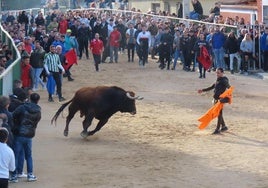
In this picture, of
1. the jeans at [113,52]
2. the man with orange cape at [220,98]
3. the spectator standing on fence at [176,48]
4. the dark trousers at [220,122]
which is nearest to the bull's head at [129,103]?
the man with orange cape at [220,98]

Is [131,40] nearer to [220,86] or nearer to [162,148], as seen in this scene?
[220,86]

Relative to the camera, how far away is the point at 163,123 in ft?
72.1

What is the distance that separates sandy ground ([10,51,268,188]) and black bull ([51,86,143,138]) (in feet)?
1.40

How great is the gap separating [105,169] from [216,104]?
4.96m

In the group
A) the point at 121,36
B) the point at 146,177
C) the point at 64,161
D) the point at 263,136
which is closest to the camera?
the point at 146,177

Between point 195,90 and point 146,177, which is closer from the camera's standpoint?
point 146,177

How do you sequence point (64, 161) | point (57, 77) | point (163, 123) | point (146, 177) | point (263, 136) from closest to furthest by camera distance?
point (146, 177) < point (64, 161) < point (263, 136) < point (163, 123) < point (57, 77)

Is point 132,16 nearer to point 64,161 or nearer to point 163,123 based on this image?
point 163,123

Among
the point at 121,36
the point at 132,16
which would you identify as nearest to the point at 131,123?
the point at 121,36

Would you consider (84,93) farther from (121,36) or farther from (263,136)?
(121,36)

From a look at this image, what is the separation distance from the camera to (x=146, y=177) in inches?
621

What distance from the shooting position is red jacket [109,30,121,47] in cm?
3619

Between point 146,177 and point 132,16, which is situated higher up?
point 132,16

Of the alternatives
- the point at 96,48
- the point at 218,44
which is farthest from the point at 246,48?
the point at 96,48
